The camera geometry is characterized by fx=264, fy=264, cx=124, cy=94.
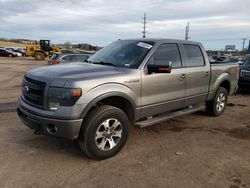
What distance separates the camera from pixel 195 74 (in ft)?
18.6

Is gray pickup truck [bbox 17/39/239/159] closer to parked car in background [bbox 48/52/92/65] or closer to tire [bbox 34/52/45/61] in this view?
parked car in background [bbox 48/52/92/65]

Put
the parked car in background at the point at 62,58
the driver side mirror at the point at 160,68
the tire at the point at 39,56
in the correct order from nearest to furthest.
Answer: the driver side mirror at the point at 160,68 < the parked car in background at the point at 62,58 < the tire at the point at 39,56

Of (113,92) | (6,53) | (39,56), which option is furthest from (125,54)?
(6,53)

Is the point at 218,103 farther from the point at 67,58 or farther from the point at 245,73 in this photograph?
the point at 67,58

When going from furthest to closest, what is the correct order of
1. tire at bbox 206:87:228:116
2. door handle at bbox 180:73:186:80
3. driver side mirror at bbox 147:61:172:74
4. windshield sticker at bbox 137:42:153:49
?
tire at bbox 206:87:228:116 < door handle at bbox 180:73:186:80 < windshield sticker at bbox 137:42:153:49 < driver side mirror at bbox 147:61:172:74

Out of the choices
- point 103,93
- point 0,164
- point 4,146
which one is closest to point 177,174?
point 103,93

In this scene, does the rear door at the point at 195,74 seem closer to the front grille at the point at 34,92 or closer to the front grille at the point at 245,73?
the front grille at the point at 34,92

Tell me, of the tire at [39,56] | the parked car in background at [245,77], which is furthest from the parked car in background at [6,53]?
the parked car in background at [245,77]

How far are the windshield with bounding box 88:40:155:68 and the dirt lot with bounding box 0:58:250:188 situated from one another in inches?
57.9

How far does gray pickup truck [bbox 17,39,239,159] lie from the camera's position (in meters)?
3.70

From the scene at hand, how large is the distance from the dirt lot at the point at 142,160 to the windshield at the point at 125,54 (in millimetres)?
1472

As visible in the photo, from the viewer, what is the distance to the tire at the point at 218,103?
6680 mm

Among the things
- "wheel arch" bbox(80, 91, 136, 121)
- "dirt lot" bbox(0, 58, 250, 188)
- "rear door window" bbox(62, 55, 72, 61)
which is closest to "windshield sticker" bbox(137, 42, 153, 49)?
"wheel arch" bbox(80, 91, 136, 121)

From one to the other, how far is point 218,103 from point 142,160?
3588 millimetres
